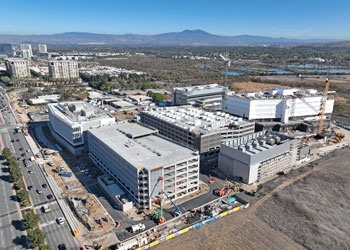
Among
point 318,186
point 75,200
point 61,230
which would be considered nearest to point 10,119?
point 75,200

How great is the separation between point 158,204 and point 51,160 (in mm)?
35726

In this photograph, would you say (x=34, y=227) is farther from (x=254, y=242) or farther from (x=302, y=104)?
(x=302, y=104)

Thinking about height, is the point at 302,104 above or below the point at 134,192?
above

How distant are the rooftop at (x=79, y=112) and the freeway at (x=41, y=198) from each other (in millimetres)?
14301

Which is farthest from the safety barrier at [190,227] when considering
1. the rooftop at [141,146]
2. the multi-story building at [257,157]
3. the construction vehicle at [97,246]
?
the rooftop at [141,146]

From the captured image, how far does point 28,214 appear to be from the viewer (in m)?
42.0

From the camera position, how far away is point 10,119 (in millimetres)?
106188

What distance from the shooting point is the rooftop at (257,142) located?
61.2 meters

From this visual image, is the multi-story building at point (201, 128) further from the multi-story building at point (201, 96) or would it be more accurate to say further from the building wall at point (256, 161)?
the multi-story building at point (201, 96)

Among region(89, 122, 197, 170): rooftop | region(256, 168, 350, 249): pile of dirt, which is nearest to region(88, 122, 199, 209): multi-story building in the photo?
region(89, 122, 197, 170): rooftop

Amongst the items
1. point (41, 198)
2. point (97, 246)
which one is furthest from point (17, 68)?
point (97, 246)

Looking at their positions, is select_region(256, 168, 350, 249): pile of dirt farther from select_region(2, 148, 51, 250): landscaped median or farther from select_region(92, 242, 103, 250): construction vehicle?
select_region(2, 148, 51, 250): landscaped median

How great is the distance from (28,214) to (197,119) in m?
52.0

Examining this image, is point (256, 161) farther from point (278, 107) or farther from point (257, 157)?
point (278, 107)
